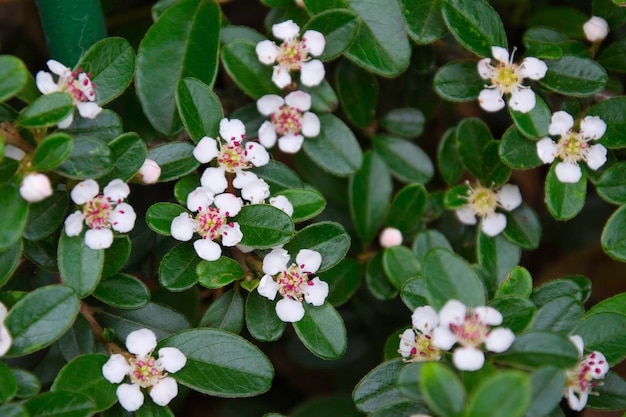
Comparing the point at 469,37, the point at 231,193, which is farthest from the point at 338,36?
the point at 231,193

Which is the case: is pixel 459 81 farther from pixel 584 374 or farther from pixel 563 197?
pixel 584 374

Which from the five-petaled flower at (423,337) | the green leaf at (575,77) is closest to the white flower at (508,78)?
the green leaf at (575,77)

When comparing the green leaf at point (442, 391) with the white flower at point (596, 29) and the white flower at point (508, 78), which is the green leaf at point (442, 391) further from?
the white flower at point (596, 29)

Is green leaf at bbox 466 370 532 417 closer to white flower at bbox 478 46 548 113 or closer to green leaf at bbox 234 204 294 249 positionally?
green leaf at bbox 234 204 294 249

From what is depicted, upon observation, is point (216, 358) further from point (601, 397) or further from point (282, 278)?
point (601, 397)

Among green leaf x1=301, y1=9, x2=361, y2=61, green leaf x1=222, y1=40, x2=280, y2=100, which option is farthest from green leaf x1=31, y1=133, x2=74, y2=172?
green leaf x1=301, y1=9, x2=361, y2=61
